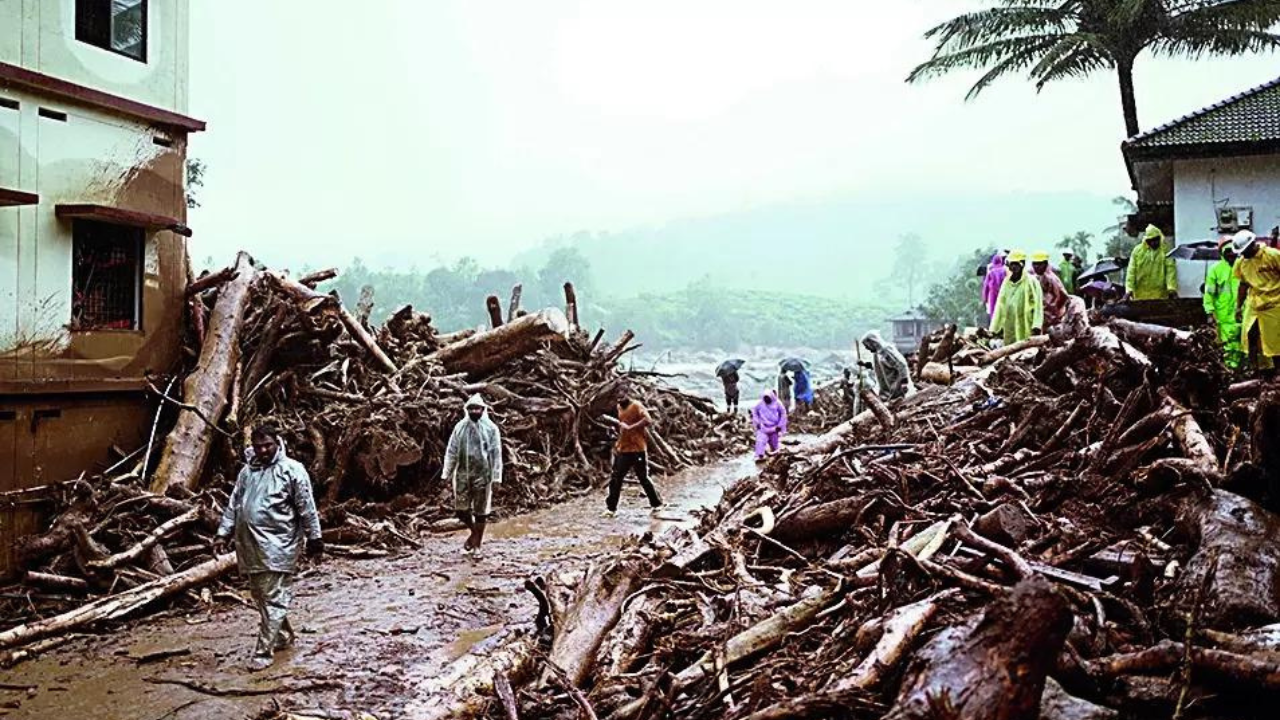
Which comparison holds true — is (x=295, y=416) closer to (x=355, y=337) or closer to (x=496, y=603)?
(x=355, y=337)

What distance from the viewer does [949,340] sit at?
14820 millimetres

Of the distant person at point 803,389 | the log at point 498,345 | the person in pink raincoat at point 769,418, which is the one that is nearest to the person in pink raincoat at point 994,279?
the person in pink raincoat at point 769,418

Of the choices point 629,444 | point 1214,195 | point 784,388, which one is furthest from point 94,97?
point 784,388

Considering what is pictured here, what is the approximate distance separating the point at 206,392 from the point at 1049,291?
38.9 ft

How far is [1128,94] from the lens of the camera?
2392 centimetres

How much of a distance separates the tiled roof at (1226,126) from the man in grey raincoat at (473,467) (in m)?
13.3

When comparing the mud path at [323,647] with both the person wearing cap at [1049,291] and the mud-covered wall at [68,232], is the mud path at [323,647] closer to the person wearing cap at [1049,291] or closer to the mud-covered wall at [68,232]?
the mud-covered wall at [68,232]

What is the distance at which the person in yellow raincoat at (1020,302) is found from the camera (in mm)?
13180

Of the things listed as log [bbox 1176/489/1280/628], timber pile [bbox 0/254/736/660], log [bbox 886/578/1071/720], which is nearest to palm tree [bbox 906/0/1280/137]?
timber pile [bbox 0/254/736/660]

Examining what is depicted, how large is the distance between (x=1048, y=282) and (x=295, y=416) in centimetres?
1098

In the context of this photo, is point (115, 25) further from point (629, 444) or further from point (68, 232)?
point (629, 444)

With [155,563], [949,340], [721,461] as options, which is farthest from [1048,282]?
[155,563]

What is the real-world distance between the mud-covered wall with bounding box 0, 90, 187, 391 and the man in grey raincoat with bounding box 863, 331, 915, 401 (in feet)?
33.9

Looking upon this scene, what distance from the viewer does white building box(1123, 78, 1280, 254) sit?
1647cm
